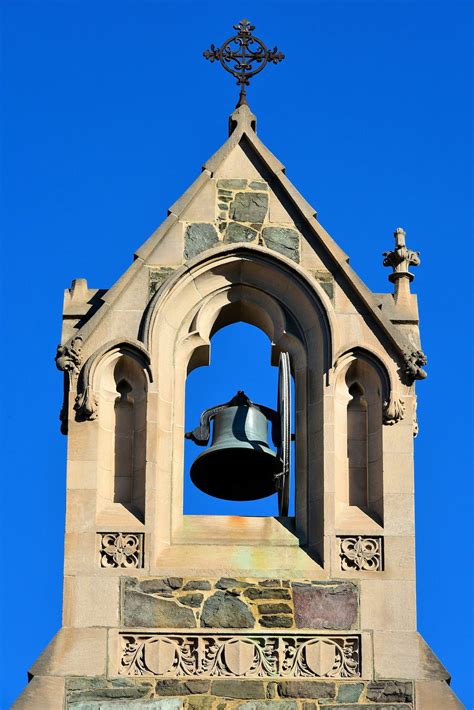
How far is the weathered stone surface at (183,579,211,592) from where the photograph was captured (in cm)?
3020

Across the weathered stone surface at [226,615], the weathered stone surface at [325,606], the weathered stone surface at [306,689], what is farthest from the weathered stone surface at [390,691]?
the weathered stone surface at [226,615]

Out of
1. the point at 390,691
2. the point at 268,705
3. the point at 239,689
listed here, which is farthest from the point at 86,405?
the point at 390,691

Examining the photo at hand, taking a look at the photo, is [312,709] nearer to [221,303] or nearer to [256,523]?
[256,523]

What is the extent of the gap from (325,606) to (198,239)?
4576mm

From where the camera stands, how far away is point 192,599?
30.1m

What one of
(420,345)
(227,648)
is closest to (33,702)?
(227,648)

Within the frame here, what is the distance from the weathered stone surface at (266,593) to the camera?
30.2 m

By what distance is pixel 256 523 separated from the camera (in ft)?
101

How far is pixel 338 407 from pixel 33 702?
186 inches

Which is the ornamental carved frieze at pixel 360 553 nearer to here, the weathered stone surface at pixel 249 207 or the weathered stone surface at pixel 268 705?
the weathered stone surface at pixel 268 705

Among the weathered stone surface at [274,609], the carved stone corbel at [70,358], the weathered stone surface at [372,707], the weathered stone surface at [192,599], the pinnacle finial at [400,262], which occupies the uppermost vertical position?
the pinnacle finial at [400,262]

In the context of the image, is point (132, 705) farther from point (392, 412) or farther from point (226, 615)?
point (392, 412)

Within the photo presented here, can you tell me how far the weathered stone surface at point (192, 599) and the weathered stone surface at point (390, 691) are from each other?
6.45 ft

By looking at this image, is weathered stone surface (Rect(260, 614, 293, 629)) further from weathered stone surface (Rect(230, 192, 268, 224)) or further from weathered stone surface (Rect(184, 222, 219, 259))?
weathered stone surface (Rect(230, 192, 268, 224))
